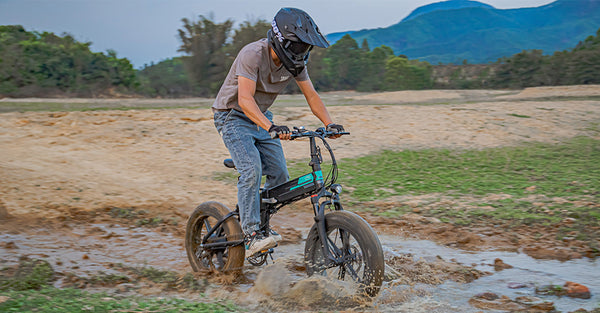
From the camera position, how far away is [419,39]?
34.9 m

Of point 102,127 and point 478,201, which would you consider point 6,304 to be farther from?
point 102,127

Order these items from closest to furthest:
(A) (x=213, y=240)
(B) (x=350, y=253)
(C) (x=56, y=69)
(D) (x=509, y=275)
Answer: (B) (x=350, y=253) < (D) (x=509, y=275) < (A) (x=213, y=240) < (C) (x=56, y=69)

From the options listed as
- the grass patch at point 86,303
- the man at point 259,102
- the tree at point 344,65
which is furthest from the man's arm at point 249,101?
the tree at point 344,65

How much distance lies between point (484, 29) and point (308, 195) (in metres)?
33.9

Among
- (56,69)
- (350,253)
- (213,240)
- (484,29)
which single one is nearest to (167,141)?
(213,240)

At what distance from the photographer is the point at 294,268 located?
16.4 ft

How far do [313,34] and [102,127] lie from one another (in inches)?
363

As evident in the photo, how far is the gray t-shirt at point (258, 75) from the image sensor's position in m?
4.21

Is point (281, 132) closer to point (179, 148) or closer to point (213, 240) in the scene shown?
point (213, 240)

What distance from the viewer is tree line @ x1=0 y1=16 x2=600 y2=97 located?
18.6m

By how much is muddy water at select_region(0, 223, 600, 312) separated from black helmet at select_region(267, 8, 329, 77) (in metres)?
1.72

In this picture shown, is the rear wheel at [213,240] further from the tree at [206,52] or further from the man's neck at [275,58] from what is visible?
the tree at [206,52]

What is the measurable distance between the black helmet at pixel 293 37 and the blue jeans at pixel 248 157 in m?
0.63

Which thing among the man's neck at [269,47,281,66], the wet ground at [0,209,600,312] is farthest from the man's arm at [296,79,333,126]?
the wet ground at [0,209,600,312]
